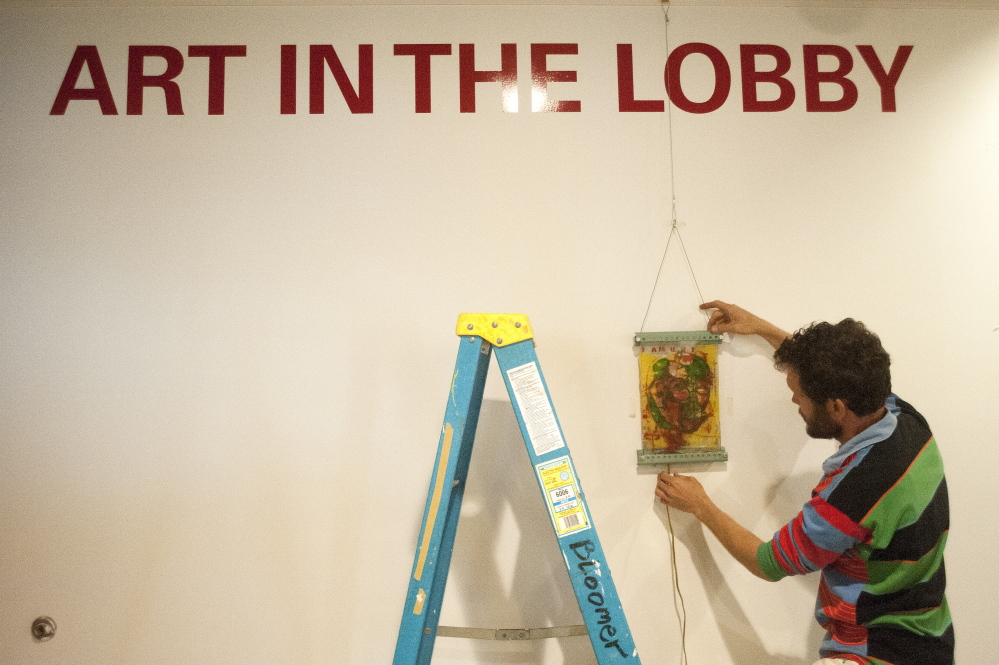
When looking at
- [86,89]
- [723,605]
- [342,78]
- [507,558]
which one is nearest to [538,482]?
[507,558]

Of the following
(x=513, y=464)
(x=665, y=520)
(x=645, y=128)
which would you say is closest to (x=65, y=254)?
(x=513, y=464)

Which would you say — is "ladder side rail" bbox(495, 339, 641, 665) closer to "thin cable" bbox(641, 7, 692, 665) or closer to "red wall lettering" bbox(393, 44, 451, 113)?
"thin cable" bbox(641, 7, 692, 665)

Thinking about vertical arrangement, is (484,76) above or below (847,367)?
above

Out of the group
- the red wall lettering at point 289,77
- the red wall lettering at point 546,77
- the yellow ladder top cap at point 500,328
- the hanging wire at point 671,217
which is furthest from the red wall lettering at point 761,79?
the red wall lettering at point 289,77

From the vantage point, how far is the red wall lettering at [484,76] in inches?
78.6

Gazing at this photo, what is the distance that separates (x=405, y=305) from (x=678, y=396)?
86 cm

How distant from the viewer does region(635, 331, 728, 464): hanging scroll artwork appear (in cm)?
193

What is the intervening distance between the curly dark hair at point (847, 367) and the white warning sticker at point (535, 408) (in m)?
0.64

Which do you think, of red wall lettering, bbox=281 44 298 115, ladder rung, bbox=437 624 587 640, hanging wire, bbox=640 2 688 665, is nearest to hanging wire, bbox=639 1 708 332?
hanging wire, bbox=640 2 688 665

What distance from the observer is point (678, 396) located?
1942 mm

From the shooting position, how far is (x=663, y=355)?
1.95 metres

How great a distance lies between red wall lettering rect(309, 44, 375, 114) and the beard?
5.00 feet

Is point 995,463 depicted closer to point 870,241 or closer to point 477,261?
point 870,241

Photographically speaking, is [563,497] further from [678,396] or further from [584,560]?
[678,396]
